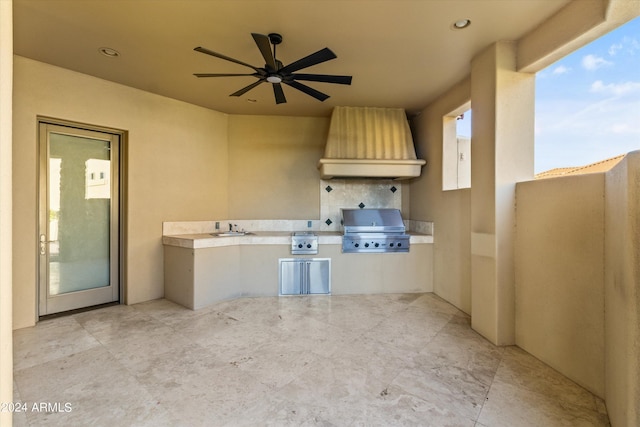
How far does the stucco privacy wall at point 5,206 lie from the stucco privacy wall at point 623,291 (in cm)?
243

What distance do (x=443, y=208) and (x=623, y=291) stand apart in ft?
7.72

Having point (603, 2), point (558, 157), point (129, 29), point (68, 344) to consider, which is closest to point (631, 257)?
point (558, 157)

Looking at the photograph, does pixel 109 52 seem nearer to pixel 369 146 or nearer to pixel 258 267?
pixel 258 267

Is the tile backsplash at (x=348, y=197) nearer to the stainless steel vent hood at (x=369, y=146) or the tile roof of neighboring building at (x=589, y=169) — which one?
the stainless steel vent hood at (x=369, y=146)

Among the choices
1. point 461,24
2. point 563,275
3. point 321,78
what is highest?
point 461,24

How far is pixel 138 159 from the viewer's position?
3.63 m

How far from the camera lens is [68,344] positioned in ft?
8.23

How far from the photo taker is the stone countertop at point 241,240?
3479 mm

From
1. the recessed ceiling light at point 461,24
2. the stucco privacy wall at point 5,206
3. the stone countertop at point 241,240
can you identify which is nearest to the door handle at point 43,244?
the stone countertop at point 241,240

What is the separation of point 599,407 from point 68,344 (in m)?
4.16

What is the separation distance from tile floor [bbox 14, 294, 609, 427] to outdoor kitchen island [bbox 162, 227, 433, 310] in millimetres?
509

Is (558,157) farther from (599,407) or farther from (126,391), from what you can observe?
(126,391)

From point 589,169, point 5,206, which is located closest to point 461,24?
point 589,169

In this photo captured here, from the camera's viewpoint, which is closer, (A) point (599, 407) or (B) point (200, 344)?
(A) point (599, 407)
